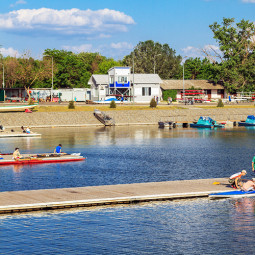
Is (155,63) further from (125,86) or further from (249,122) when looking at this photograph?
(249,122)

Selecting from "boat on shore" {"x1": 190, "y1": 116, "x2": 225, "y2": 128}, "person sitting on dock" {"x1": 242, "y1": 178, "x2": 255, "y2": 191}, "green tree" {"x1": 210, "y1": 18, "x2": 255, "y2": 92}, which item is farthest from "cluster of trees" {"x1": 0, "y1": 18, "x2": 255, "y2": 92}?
"person sitting on dock" {"x1": 242, "y1": 178, "x2": 255, "y2": 191}

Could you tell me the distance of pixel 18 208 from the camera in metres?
28.9

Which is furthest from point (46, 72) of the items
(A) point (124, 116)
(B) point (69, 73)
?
(A) point (124, 116)

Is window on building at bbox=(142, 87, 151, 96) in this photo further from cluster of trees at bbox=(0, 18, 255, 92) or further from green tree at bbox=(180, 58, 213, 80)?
green tree at bbox=(180, 58, 213, 80)

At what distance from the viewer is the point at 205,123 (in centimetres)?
10462

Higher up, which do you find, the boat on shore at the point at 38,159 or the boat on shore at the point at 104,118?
the boat on shore at the point at 104,118

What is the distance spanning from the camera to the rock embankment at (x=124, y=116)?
103 meters

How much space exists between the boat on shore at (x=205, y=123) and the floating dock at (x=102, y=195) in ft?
227

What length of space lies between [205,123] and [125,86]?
30.7 metres

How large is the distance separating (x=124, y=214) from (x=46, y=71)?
116085 millimetres

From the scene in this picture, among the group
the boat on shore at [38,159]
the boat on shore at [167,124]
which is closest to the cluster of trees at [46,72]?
the boat on shore at [167,124]

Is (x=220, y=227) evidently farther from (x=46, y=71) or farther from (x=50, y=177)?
(x=46, y=71)

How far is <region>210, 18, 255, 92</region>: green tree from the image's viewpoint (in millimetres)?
140250

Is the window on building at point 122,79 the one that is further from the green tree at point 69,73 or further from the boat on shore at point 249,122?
the boat on shore at point 249,122
